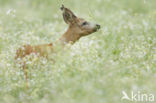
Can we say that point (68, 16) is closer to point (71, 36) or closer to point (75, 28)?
point (75, 28)

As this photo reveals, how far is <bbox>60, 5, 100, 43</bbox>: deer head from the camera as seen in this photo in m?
8.24

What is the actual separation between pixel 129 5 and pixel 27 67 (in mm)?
7911

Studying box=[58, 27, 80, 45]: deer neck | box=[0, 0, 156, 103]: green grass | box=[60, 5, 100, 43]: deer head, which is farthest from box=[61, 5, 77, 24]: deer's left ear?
box=[0, 0, 156, 103]: green grass

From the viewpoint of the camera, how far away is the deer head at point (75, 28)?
8.24 m

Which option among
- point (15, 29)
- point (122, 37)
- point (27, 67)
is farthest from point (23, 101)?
point (15, 29)

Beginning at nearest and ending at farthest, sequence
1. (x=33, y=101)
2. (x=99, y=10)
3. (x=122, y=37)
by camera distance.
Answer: (x=33, y=101) < (x=122, y=37) < (x=99, y=10)

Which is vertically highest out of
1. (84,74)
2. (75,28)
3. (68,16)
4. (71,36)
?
(68,16)

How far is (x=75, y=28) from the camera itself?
27.8 ft

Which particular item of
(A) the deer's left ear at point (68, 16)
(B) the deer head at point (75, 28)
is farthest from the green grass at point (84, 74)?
(A) the deer's left ear at point (68, 16)

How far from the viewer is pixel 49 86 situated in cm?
593

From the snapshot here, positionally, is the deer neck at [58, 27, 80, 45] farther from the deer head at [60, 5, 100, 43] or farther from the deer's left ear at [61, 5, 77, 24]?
the deer's left ear at [61, 5, 77, 24]

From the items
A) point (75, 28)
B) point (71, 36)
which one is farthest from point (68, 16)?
point (71, 36)

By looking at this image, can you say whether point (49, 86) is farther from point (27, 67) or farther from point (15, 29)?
point (15, 29)

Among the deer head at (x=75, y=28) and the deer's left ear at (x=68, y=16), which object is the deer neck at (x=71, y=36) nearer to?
the deer head at (x=75, y=28)
